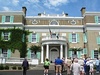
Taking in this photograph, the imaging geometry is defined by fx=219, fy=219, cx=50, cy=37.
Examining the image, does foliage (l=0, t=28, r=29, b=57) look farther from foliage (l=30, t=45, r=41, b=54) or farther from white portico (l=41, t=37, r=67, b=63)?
white portico (l=41, t=37, r=67, b=63)

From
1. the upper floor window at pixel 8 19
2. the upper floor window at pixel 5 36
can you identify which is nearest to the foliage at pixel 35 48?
the upper floor window at pixel 5 36

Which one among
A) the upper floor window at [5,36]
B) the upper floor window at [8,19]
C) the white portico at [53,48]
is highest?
the upper floor window at [8,19]

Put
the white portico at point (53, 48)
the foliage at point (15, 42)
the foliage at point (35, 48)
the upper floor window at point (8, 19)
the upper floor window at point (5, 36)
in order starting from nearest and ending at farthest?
the white portico at point (53, 48) < the foliage at point (15, 42) < the upper floor window at point (5, 36) < the foliage at point (35, 48) < the upper floor window at point (8, 19)

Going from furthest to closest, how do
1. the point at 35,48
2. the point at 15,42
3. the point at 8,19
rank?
the point at 8,19 < the point at 35,48 < the point at 15,42

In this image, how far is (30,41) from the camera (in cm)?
3838

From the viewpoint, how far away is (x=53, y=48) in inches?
1473

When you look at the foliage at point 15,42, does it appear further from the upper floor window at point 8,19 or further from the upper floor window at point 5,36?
the upper floor window at point 8,19

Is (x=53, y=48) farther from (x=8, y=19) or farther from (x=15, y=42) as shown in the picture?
(x=8, y=19)

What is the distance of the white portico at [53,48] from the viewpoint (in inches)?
1401

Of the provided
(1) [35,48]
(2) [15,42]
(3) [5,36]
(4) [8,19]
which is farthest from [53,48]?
(4) [8,19]

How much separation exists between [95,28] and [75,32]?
11.8 ft

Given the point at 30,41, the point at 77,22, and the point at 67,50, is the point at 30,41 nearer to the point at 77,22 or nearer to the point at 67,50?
the point at 67,50

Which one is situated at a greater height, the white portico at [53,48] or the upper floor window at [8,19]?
the upper floor window at [8,19]

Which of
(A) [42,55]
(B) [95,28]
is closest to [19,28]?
(A) [42,55]
